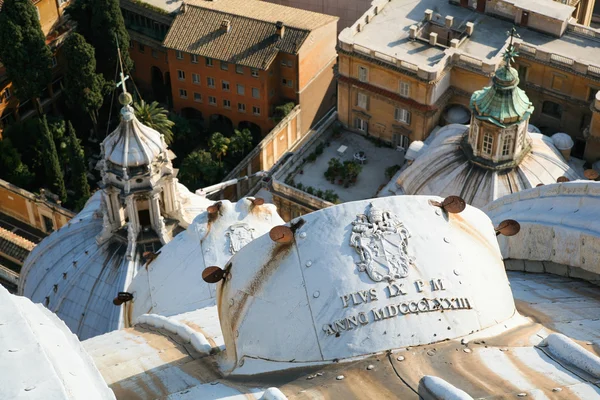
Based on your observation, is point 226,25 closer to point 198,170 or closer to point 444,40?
point 198,170

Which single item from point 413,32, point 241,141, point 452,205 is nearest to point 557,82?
point 413,32

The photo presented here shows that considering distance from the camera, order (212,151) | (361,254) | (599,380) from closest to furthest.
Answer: (599,380), (361,254), (212,151)

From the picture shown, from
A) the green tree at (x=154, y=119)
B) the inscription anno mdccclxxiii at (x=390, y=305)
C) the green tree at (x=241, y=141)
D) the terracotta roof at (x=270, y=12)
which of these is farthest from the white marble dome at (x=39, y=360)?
the terracotta roof at (x=270, y=12)

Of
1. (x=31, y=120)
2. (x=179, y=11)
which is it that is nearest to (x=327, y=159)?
(x=179, y=11)

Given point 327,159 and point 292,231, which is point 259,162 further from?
point 292,231

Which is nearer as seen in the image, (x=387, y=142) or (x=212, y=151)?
(x=387, y=142)

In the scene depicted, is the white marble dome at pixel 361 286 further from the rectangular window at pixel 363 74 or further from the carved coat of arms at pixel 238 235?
the rectangular window at pixel 363 74

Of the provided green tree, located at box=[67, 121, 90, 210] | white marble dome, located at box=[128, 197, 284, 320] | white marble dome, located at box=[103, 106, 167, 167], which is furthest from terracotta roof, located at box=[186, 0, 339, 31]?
white marble dome, located at box=[128, 197, 284, 320]
